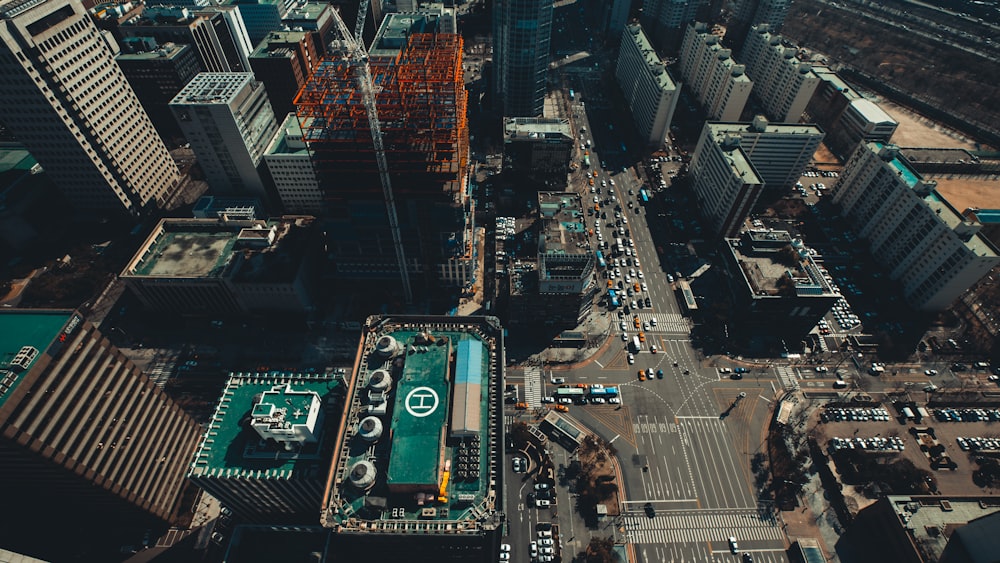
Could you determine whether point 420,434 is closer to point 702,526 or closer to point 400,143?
point 400,143

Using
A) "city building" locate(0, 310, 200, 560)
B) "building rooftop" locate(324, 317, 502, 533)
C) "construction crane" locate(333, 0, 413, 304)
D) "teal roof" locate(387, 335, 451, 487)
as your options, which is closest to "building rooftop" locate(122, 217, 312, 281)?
"construction crane" locate(333, 0, 413, 304)

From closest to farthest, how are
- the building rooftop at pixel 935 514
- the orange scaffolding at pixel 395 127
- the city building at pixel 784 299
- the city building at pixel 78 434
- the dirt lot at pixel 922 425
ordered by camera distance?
1. the city building at pixel 78 434
2. the building rooftop at pixel 935 514
3. the orange scaffolding at pixel 395 127
4. the dirt lot at pixel 922 425
5. the city building at pixel 784 299

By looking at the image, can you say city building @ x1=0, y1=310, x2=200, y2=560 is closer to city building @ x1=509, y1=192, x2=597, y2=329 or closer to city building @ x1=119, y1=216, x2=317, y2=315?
city building @ x1=119, y1=216, x2=317, y2=315

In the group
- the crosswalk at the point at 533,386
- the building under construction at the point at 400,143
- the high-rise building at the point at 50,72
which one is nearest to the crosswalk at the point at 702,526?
the crosswalk at the point at 533,386

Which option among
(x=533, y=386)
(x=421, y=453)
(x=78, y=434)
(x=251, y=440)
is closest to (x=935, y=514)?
(x=533, y=386)

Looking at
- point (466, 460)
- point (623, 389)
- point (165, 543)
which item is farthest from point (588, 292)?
point (165, 543)

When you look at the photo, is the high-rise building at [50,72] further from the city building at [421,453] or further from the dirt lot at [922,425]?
the dirt lot at [922,425]

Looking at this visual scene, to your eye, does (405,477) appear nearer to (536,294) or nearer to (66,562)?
(536,294)

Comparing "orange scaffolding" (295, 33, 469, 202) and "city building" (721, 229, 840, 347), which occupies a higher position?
"orange scaffolding" (295, 33, 469, 202)
